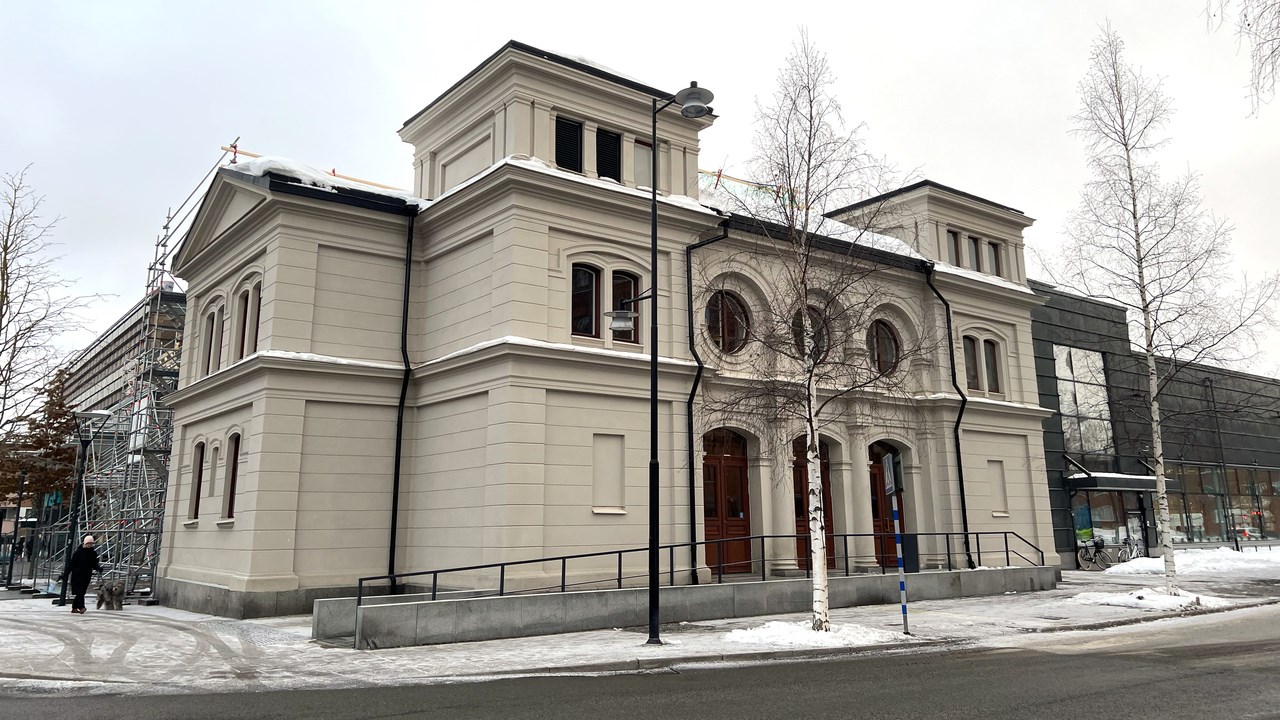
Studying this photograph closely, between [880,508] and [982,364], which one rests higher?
[982,364]

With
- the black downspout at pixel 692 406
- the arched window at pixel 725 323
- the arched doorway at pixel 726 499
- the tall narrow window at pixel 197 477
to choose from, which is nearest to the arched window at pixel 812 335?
the black downspout at pixel 692 406

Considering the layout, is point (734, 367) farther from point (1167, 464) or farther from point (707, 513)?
point (1167, 464)

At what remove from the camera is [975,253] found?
97.8 feet

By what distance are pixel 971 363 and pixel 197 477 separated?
23371 millimetres

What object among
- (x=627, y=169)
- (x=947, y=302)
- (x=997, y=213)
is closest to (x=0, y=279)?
(x=627, y=169)

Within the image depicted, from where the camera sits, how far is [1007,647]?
45.6 feet

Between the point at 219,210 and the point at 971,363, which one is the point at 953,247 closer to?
the point at 971,363

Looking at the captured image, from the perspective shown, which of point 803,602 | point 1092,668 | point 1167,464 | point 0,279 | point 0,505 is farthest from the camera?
point 0,505

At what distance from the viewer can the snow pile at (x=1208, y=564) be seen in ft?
102

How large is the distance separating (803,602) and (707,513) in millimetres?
3710

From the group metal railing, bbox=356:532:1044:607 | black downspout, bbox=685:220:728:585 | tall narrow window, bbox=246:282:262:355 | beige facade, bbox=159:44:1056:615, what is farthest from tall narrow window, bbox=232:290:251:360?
black downspout, bbox=685:220:728:585

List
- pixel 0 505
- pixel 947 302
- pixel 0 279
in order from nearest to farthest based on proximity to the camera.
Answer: pixel 0 279, pixel 947 302, pixel 0 505

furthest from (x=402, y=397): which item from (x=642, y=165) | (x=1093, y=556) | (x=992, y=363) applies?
(x=1093, y=556)

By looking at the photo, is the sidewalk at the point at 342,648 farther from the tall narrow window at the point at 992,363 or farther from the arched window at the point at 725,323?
the tall narrow window at the point at 992,363
